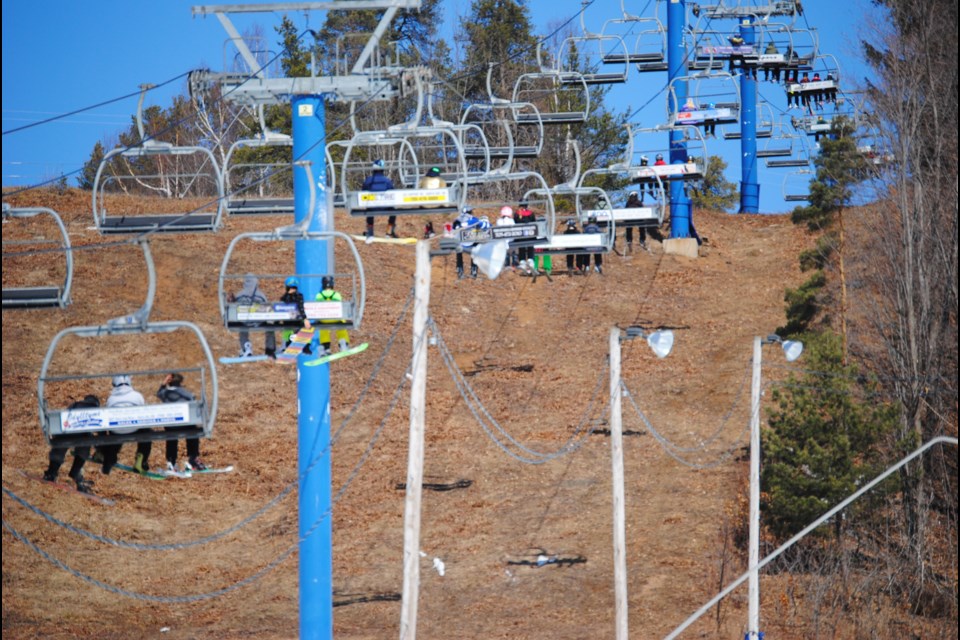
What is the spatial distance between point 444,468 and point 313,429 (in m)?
13.1

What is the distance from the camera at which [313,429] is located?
17.7 m

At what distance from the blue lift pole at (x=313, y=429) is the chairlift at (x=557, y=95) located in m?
7.80

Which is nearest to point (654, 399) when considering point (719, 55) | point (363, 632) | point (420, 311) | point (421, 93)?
point (719, 55)

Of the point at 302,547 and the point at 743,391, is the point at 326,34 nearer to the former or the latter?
the point at 743,391

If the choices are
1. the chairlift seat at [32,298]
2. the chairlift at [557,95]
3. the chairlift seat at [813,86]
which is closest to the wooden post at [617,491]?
the chairlift at [557,95]

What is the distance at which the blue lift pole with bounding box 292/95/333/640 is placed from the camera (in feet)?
57.8

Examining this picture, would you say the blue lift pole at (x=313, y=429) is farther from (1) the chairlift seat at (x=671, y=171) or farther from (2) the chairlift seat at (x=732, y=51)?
(2) the chairlift seat at (x=732, y=51)

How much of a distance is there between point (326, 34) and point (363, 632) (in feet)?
112

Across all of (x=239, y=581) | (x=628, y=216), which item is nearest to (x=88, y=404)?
(x=239, y=581)

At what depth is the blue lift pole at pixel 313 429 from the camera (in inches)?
693

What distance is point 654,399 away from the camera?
108ft

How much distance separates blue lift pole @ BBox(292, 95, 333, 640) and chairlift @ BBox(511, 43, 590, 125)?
307 inches

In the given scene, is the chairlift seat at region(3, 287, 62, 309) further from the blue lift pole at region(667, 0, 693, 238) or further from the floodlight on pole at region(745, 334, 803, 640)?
the blue lift pole at region(667, 0, 693, 238)

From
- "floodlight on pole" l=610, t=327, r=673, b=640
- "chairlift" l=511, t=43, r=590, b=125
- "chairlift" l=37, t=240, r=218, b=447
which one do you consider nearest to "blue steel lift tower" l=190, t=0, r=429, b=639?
"chairlift" l=37, t=240, r=218, b=447
